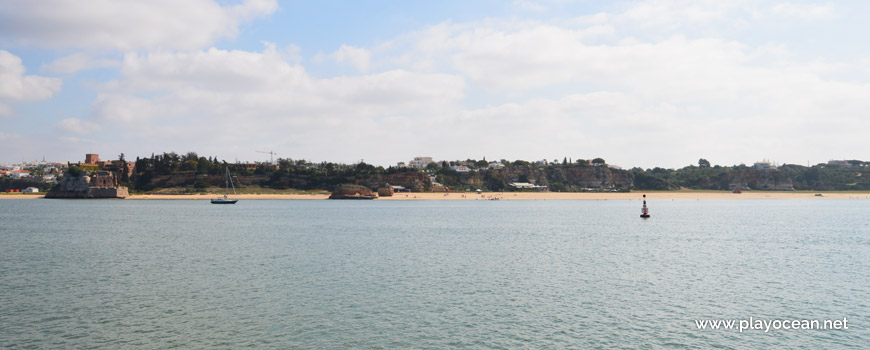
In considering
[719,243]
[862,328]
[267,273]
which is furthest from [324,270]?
[719,243]

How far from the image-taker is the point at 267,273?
32438 millimetres

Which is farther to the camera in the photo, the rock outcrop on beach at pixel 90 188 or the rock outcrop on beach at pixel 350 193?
the rock outcrop on beach at pixel 350 193

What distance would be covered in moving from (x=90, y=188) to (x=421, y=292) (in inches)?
6954

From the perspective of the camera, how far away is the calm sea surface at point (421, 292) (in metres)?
19.4

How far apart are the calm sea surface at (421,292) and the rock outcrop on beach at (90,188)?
13033 centimetres

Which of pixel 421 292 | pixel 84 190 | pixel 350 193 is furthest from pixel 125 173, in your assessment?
pixel 421 292

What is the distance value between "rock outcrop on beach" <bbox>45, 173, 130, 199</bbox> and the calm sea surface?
428ft

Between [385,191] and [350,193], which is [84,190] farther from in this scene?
[385,191]

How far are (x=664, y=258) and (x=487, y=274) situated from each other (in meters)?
16.0

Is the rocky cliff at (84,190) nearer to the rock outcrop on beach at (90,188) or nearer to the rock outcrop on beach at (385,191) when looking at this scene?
the rock outcrop on beach at (90,188)

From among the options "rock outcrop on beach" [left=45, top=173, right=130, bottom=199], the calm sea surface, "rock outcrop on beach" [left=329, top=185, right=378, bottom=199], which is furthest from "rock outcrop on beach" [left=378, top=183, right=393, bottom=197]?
the calm sea surface

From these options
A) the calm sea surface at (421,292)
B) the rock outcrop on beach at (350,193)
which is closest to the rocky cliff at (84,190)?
the rock outcrop on beach at (350,193)

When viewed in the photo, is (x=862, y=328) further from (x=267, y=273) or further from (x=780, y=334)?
(x=267, y=273)

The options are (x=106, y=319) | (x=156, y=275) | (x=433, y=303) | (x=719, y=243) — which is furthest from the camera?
(x=719, y=243)
